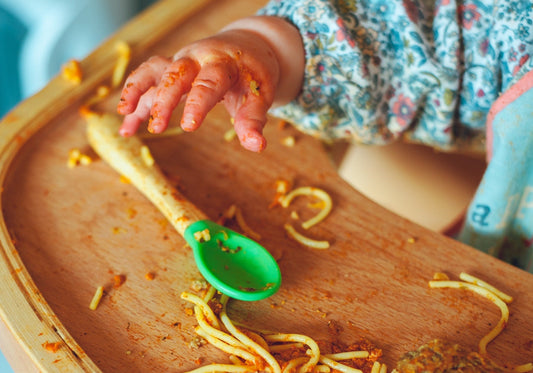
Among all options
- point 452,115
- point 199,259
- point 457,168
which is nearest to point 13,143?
point 199,259

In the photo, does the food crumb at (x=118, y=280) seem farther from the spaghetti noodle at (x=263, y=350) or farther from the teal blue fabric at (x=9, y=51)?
the teal blue fabric at (x=9, y=51)

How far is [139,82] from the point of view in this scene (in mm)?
721

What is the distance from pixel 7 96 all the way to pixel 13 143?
49.3 inches

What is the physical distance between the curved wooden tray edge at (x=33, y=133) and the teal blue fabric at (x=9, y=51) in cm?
90

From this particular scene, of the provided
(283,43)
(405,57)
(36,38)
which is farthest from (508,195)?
(36,38)

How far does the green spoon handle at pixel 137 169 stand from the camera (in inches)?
30.0

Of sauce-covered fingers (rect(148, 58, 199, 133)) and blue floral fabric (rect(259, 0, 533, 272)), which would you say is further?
blue floral fabric (rect(259, 0, 533, 272))

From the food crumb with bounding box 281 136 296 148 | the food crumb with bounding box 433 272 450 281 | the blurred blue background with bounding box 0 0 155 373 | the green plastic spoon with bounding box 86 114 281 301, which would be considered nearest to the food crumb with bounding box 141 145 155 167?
the green plastic spoon with bounding box 86 114 281 301

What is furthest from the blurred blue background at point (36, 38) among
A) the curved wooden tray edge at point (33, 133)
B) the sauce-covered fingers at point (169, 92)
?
the sauce-covered fingers at point (169, 92)

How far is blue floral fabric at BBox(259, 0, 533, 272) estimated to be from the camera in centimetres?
81

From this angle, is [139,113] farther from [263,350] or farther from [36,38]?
[36,38]

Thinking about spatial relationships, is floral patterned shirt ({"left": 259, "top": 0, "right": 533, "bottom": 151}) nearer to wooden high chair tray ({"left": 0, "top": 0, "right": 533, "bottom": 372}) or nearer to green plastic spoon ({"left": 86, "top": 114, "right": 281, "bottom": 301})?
wooden high chair tray ({"left": 0, "top": 0, "right": 533, "bottom": 372})

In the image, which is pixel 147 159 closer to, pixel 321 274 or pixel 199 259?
pixel 199 259

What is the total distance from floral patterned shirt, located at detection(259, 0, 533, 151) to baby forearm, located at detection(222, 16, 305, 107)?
15 mm
